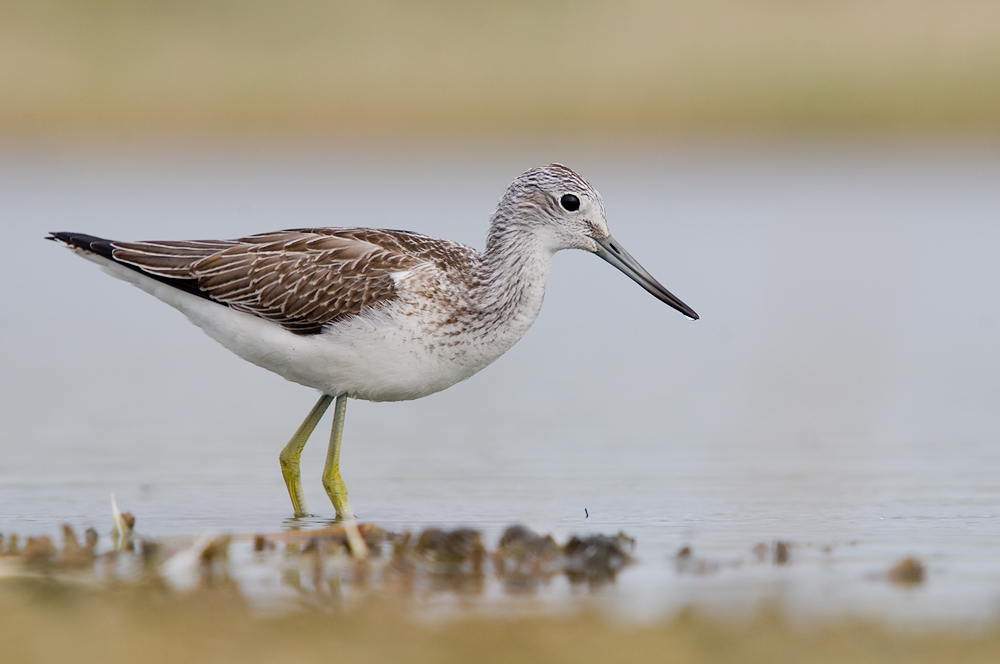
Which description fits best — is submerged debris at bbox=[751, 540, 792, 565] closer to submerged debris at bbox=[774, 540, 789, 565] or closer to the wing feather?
submerged debris at bbox=[774, 540, 789, 565]

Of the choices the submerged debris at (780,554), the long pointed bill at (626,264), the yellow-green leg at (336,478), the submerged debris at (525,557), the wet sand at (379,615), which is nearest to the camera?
the wet sand at (379,615)

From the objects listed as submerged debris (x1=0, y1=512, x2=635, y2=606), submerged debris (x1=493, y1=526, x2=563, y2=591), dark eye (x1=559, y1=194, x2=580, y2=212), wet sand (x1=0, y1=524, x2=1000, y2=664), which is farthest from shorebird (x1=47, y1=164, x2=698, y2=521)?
submerged debris (x1=493, y1=526, x2=563, y2=591)

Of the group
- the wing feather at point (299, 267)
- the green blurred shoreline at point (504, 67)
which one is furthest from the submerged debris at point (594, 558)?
the green blurred shoreline at point (504, 67)

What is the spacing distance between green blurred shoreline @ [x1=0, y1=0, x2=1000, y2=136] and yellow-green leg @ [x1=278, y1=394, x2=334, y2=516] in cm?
2200

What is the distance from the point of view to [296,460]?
28.2ft

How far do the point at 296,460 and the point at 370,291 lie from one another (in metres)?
1.25

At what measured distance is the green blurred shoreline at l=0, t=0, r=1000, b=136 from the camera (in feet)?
Answer: 100

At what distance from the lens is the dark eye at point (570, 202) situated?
8.27m

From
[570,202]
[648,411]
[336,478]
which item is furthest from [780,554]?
[648,411]

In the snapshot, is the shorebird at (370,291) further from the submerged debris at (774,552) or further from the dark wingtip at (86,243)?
the submerged debris at (774,552)

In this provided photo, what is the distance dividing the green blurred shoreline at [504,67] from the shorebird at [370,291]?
21929 millimetres

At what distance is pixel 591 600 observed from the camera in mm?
5867

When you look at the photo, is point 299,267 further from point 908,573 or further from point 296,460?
point 908,573

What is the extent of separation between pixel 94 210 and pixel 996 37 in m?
21.7
